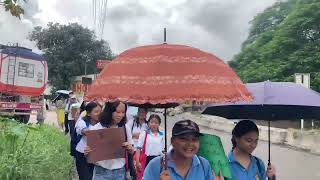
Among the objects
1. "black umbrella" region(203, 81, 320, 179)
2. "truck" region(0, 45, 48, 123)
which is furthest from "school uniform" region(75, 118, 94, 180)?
"truck" region(0, 45, 48, 123)

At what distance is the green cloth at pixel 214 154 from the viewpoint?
3.56m

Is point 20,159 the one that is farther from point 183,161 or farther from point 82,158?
point 183,161

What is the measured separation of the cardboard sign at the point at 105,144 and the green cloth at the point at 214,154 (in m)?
1.53

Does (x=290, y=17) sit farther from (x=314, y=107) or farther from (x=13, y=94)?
(x=314, y=107)

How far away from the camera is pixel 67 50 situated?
51156mm

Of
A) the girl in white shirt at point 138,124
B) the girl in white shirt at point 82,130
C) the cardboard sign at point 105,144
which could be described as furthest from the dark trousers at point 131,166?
the girl in white shirt at point 138,124

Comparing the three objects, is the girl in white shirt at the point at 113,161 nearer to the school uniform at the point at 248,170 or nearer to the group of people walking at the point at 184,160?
the group of people walking at the point at 184,160

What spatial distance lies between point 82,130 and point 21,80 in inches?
557

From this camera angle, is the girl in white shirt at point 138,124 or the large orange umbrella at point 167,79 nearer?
the large orange umbrella at point 167,79

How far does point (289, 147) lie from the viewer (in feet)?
57.2

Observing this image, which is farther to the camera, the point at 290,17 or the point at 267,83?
the point at 290,17

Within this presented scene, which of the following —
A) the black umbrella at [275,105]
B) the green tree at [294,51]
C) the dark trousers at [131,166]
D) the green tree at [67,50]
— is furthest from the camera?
the green tree at [67,50]

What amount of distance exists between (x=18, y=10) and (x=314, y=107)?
8.46 feet

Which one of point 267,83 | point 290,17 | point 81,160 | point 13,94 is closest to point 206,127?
point 290,17
